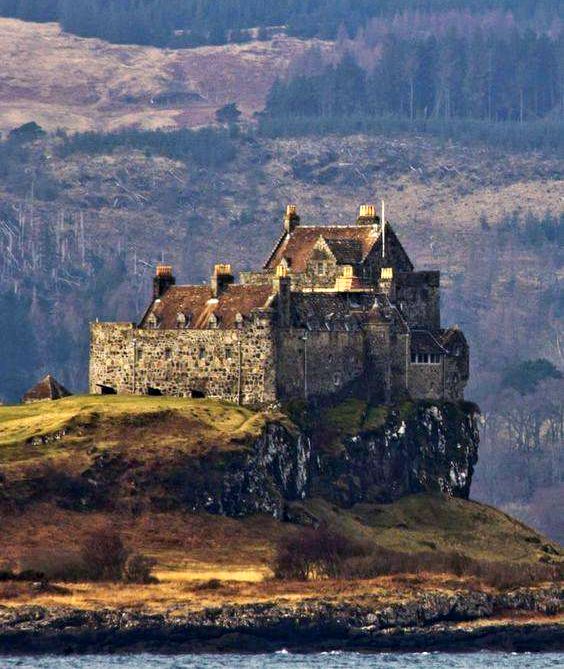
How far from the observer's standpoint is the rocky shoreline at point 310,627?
17275 centimetres

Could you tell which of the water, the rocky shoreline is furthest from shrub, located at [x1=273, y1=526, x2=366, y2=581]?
the water

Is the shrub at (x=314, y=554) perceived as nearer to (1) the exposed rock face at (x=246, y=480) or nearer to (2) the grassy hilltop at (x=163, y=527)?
(2) the grassy hilltop at (x=163, y=527)

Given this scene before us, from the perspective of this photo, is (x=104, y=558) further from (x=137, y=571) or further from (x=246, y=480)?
(x=246, y=480)

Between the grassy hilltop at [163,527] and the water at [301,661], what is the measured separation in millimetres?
4449

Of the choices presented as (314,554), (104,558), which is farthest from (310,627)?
(104,558)

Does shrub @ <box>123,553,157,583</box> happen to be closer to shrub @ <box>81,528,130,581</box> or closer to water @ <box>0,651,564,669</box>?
shrub @ <box>81,528,130,581</box>

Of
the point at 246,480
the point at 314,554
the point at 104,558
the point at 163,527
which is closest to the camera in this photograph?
the point at 104,558

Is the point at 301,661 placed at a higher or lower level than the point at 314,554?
lower

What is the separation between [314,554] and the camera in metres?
188

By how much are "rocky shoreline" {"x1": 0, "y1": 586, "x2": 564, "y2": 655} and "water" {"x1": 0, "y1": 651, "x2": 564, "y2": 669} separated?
0.86m

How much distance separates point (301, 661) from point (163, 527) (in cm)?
2065

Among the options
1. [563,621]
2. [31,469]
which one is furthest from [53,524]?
[563,621]

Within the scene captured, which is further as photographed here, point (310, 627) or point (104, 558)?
point (104, 558)

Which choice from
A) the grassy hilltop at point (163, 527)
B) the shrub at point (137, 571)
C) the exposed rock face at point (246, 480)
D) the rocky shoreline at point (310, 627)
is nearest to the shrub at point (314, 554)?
the grassy hilltop at point (163, 527)
